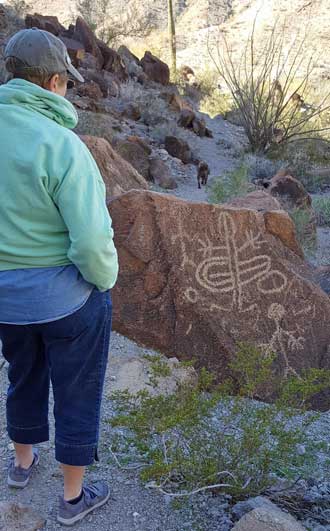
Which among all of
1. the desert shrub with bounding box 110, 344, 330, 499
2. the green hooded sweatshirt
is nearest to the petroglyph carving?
the desert shrub with bounding box 110, 344, 330, 499

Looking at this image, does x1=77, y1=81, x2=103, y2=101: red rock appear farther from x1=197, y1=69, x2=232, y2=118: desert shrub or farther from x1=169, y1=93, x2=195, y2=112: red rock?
x1=197, y1=69, x2=232, y2=118: desert shrub

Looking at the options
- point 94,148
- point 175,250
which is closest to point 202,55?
point 94,148

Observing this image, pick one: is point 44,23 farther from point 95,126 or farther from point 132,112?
point 95,126

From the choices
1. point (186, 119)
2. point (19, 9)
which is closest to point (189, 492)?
point (186, 119)

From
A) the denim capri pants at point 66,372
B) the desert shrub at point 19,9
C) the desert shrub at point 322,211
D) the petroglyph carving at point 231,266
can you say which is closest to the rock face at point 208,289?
the petroglyph carving at point 231,266

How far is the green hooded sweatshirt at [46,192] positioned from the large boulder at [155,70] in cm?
1864

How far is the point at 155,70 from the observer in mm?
20172

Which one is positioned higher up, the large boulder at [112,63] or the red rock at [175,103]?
the large boulder at [112,63]

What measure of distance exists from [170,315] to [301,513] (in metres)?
1.71

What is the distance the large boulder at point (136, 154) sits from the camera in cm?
1033

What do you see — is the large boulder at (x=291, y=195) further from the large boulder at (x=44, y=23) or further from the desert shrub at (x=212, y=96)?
the desert shrub at (x=212, y=96)

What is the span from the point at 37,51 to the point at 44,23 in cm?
1690

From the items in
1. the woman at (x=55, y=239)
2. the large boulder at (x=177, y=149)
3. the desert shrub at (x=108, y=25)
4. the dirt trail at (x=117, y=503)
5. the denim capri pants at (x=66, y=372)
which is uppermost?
the woman at (x=55, y=239)

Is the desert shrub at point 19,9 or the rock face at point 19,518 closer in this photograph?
the rock face at point 19,518
